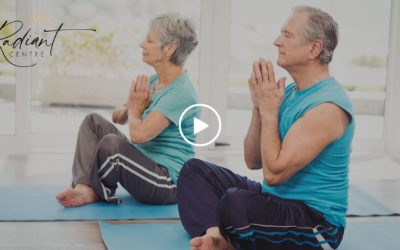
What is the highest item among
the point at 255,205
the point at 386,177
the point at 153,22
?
the point at 153,22

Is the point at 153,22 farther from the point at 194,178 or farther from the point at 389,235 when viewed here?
the point at 389,235

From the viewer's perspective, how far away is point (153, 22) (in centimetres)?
307

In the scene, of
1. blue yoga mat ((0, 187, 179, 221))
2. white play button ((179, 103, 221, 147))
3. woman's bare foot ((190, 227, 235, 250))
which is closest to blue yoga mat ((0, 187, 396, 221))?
blue yoga mat ((0, 187, 179, 221))

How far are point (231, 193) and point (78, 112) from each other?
2.84m

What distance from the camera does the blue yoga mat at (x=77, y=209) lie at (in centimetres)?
291

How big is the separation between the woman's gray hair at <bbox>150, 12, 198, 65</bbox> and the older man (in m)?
0.77

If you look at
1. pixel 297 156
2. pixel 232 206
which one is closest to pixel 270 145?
pixel 297 156

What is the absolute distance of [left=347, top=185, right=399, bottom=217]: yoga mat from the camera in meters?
3.15

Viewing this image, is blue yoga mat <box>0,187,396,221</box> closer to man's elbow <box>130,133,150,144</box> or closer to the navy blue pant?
man's elbow <box>130,133,150,144</box>

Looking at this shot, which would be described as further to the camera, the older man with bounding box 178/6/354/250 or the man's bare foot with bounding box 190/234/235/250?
the man's bare foot with bounding box 190/234/235/250

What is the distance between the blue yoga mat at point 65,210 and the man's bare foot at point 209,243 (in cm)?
65

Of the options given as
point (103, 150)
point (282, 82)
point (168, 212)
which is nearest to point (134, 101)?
point (103, 150)

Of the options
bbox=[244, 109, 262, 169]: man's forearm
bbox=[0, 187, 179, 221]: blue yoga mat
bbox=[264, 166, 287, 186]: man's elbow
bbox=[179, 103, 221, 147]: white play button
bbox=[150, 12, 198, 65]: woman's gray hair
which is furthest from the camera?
bbox=[179, 103, 221, 147]: white play button

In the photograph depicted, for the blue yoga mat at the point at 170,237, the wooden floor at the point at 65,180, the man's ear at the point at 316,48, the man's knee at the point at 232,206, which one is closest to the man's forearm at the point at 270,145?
the man's knee at the point at 232,206
